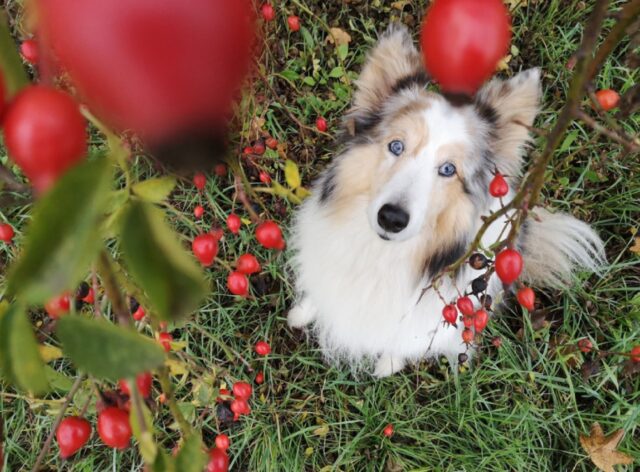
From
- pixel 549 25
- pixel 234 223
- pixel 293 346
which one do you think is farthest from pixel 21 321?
pixel 549 25

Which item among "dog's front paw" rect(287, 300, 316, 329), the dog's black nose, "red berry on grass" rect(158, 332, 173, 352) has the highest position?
the dog's black nose

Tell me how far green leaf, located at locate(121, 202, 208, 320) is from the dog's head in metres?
1.34

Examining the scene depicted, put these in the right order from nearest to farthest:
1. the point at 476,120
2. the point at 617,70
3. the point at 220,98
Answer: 1. the point at 220,98
2. the point at 476,120
3. the point at 617,70

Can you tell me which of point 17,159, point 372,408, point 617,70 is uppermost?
point 17,159

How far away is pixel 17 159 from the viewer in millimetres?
307

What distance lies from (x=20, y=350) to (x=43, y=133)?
300 mm

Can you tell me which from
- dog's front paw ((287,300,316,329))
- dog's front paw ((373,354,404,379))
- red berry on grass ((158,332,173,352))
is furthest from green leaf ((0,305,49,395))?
dog's front paw ((373,354,404,379))

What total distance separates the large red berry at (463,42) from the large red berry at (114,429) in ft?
1.97

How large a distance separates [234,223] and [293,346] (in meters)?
1.05

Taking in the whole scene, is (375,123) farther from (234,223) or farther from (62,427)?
(62,427)

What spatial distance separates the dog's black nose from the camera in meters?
1.64

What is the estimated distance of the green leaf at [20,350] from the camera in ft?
1.61

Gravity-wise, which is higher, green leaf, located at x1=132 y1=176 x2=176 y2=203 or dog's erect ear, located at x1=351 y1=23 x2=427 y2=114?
green leaf, located at x1=132 y1=176 x2=176 y2=203

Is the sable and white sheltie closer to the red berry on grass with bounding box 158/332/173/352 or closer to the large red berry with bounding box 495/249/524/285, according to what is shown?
the large red berry with bounding box 495/249/524/285
